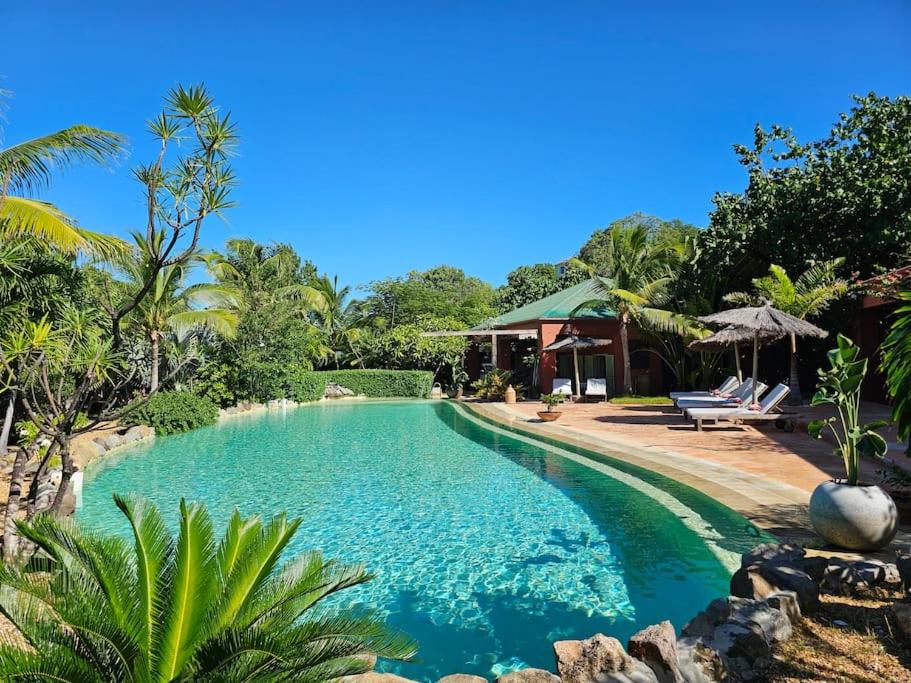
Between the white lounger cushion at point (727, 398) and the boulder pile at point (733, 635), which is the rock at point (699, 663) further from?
the white lounger cushion at point (727, 398)

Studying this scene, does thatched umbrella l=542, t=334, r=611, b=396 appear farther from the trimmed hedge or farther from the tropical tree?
the tropical tree

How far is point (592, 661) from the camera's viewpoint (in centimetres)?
298

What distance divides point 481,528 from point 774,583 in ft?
11.9

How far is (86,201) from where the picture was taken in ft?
20.9

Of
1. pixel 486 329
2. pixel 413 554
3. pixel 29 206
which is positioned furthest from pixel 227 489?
pixel 486 329

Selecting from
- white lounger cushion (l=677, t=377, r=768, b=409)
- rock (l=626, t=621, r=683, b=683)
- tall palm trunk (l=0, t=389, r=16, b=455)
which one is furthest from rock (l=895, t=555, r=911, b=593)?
tall palm trunk (l=0, t=389, r=16, b=455)

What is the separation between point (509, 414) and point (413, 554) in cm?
1147

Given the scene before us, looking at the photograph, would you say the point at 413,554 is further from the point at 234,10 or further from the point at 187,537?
the point at 234,10

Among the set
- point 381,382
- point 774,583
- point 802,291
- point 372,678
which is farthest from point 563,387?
point 372,678

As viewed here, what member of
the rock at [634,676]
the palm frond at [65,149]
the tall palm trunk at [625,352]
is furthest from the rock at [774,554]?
the tall palm trunk at [625,352]

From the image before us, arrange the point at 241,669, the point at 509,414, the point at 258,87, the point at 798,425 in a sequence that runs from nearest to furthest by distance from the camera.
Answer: the point at 241,669, the point at 798,425, the point at 258,87, the point at 509,414

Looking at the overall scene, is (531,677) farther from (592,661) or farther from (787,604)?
(787,604)

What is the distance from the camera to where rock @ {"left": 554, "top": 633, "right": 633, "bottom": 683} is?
293 cm

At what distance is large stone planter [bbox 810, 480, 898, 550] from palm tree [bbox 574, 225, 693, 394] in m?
14.6
